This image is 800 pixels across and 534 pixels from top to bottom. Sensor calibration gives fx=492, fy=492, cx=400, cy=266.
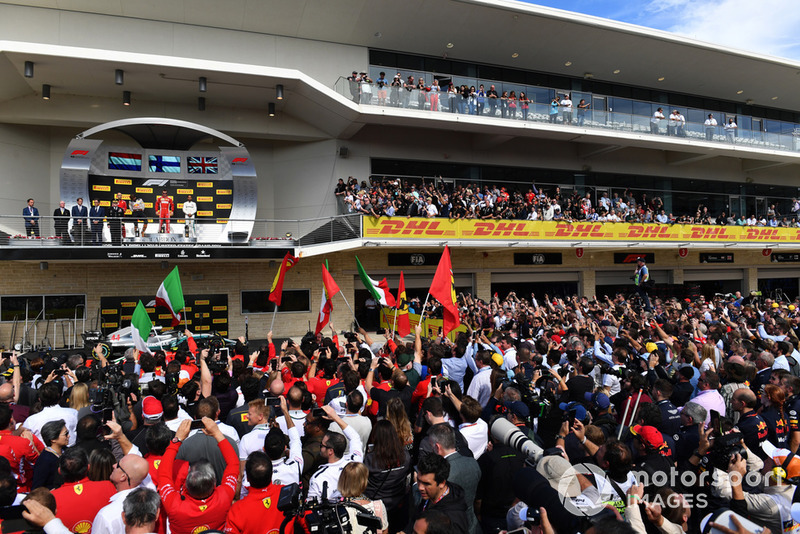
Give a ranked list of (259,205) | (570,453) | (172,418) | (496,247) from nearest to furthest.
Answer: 1. (570,453)
2. (172,418)
3. (496,247)
4. (259,205)

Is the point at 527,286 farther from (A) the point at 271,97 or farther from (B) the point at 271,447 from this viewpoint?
(B) the point at 271,447

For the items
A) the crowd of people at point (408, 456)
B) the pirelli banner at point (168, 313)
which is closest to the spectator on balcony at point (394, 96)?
the pirelli banner at point (168, 313)

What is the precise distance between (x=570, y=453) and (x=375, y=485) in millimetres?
1920

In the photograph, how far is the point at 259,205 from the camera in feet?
79.7

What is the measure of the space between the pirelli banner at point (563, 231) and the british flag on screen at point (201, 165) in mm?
7049

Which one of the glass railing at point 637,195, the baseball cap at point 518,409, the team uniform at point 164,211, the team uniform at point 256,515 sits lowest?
the team uniform at point 256,515

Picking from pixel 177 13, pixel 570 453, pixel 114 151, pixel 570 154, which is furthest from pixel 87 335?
pixel 570 154

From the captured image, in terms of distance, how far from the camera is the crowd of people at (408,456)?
342 cm

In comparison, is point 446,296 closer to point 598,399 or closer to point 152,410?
point 598,399

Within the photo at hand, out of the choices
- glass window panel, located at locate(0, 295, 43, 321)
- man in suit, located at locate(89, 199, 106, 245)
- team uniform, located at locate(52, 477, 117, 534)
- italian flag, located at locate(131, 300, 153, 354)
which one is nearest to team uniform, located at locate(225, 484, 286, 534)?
team uniform, located at locate(52, 477, 117, 534)

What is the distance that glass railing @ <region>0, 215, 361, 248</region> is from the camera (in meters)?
17.4

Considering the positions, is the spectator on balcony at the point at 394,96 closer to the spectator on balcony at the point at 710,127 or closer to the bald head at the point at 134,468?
the spectator on balcony at the point at 710,127

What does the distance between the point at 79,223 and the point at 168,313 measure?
520cm

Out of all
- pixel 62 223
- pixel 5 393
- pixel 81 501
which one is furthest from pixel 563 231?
pixel 81 501
